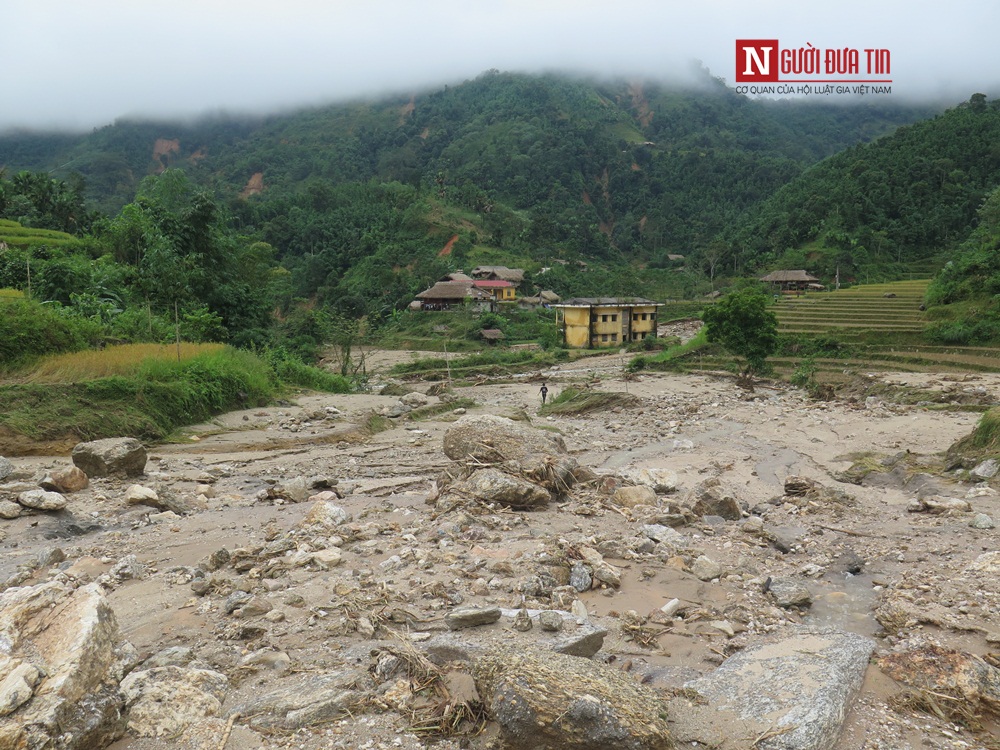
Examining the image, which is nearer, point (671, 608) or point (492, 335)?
point (671, 608)

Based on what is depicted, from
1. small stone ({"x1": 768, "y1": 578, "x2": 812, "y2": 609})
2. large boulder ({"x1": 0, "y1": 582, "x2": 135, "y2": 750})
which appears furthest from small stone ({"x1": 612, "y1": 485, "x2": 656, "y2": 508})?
large boulder ({"x1": 0, "y1": 582, "x2": 135, "y2": 750})

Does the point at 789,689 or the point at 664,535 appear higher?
the point at 789,689

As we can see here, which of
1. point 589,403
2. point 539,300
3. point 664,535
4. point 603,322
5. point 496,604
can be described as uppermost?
point 539,300

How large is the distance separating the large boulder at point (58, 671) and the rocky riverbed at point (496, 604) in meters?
0.01

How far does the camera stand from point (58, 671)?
334 cm

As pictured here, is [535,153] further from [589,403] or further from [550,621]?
[550,621]

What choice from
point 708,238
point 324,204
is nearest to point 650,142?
point 708,238

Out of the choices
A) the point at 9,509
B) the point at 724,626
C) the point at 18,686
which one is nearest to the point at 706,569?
the point at 724,626

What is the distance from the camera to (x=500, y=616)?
5.09m

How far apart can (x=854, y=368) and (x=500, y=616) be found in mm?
28899

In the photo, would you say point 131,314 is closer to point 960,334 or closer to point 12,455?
point 12,455

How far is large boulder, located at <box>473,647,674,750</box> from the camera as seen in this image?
3.41 meters

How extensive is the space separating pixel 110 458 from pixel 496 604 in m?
7.51

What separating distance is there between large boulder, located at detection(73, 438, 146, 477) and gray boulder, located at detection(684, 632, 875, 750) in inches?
360
